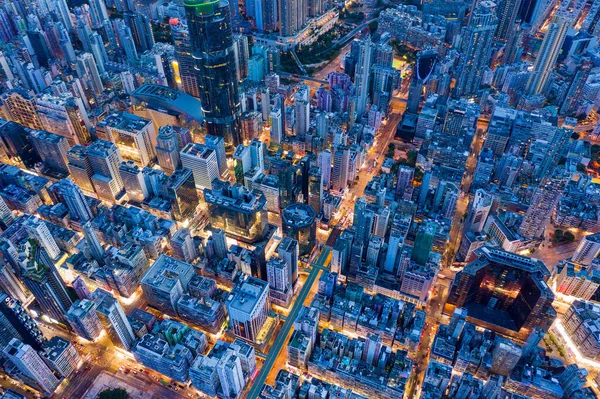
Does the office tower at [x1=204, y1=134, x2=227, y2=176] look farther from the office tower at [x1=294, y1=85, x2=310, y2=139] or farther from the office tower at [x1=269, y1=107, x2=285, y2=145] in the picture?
the office tower at [x1=294, y1=85, x2=310, y2=139]

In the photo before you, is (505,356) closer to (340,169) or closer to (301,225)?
Answer: (301,225)

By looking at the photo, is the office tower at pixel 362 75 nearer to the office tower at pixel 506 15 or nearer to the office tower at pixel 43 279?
the office tower at pixel 506 15

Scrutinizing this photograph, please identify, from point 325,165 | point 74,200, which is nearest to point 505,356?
point 325,165

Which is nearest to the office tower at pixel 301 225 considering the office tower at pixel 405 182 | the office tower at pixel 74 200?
the office tower at pixel 405 182

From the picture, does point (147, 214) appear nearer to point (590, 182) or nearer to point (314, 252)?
point (314, 252)

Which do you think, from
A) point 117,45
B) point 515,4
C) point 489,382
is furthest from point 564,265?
point 117,45
